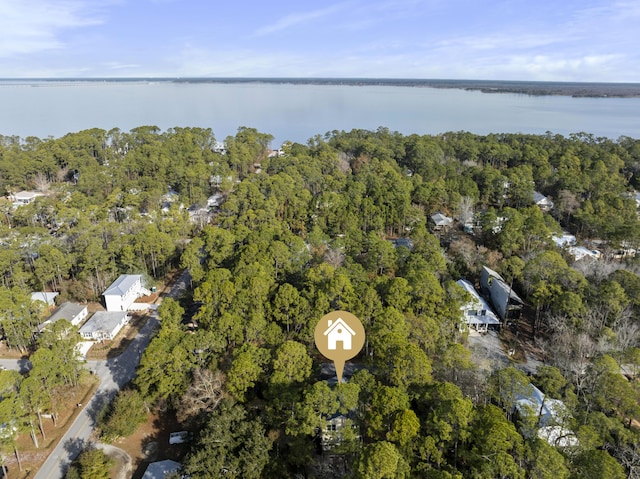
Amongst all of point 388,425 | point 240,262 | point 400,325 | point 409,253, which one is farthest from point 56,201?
point 388,425

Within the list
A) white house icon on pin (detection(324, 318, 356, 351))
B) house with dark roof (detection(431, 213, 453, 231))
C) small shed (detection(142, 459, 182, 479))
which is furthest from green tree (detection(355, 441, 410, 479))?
house with dark roof (detection(431, 213, 453, 231))

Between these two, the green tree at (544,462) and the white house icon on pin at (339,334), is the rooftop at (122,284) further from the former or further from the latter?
the green tree at (544,462)

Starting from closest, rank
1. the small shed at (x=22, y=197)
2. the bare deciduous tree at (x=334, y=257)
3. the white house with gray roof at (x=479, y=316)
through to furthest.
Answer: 1. the white house with gray roof at (x=479, y=316)
2. the bare deciduous tree at (x=334, y=257)
3. the small shed at (x=22, y=197)

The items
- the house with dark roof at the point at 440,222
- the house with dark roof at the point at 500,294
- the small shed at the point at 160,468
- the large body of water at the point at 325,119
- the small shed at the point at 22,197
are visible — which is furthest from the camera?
the large body of water at the point at 325,119

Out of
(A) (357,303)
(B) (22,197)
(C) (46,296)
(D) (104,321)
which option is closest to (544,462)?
(A) (357,303)

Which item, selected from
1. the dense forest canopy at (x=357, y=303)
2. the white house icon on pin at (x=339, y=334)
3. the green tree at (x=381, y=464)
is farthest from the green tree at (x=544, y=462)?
the white house icon on pin at (x=339, y=334)

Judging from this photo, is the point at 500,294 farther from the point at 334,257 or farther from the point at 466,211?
the point at 466,211
